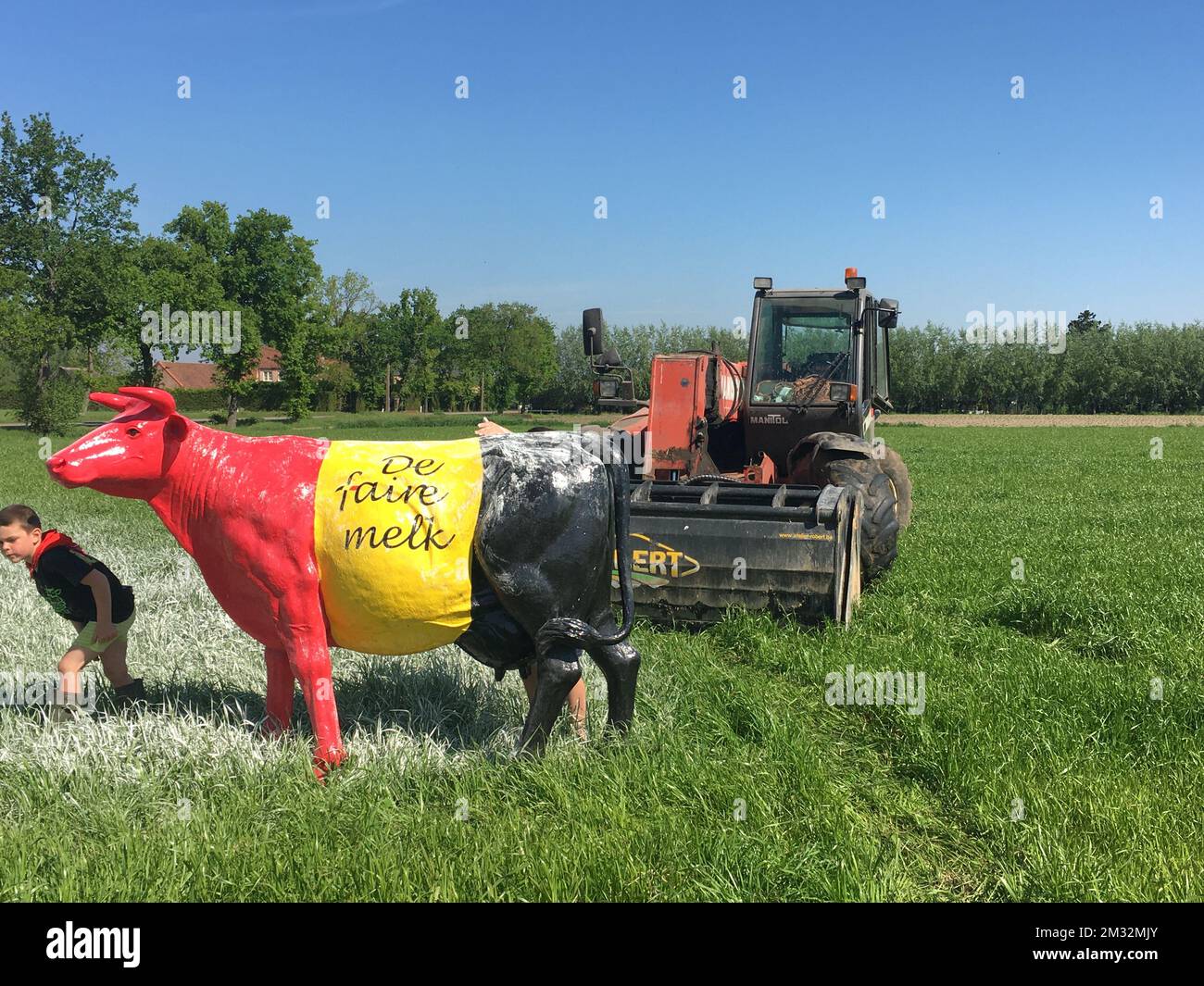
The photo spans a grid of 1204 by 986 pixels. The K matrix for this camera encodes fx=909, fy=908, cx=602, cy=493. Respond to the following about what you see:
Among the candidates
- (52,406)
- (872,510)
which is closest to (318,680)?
(872,510)

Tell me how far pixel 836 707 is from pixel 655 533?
1.88 m

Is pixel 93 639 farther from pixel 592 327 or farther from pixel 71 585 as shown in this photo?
pixel 592 327

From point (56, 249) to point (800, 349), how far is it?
50.1 m

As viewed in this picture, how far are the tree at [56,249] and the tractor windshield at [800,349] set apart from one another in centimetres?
4139

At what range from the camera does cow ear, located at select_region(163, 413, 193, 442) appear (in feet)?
12.8

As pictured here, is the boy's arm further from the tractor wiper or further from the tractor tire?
the tractor wiper

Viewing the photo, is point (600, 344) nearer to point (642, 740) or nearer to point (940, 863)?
point (642, 740)

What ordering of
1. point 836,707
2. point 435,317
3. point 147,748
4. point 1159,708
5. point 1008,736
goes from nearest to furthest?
point 147,748
point 1008,736
point 1159,708
point 836,707
point 435,317

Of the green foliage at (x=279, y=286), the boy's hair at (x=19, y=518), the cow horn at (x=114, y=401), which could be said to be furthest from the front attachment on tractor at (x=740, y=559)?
the green foliage at (x=279, y=286)

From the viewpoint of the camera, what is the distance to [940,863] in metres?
3.56

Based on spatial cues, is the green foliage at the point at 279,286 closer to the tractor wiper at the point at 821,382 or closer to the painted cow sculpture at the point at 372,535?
the tractor wiper at the point at 821,382

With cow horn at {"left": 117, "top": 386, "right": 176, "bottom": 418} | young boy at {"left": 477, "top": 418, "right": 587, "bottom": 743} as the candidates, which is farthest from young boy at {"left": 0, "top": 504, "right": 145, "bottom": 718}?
young boy at {"left": 477, "top": 418, "right": 587, "bottom": 743}

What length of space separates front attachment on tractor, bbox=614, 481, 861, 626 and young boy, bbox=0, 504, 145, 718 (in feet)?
10.4
